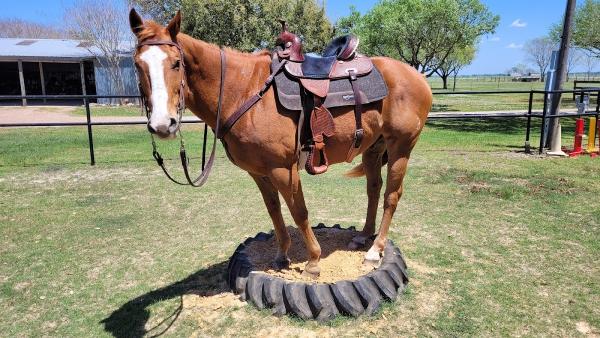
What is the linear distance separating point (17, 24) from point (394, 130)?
65734mm

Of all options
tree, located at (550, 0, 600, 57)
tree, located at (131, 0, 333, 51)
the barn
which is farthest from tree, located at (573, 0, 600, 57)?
the barn

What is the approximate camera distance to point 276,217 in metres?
3.45

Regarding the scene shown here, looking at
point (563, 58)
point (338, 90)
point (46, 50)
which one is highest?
point (46, 50)

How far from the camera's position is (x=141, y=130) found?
13898mm

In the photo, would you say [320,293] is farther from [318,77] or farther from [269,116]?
[318,77]

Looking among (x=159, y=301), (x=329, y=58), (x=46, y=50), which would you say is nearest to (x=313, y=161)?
(x=329, y=58)

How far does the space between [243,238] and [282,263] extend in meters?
1.20

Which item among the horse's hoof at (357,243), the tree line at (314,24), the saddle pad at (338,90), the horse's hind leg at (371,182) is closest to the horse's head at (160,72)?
the saddle pad at (338,90)

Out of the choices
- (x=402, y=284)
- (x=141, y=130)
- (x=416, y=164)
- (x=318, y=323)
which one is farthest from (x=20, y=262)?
(x=141, y=130)

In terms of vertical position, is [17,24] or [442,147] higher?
[17,24]

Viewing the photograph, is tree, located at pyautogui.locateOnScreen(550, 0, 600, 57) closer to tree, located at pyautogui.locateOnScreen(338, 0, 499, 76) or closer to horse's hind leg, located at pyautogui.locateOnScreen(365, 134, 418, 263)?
tree, located at pyautogui.locateOnScreen(338, 0, 499, 76)

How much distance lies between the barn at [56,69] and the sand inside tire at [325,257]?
23.1 metres

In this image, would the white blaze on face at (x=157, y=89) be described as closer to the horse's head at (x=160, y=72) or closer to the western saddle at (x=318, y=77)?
the horse's head at (x=160, y=72)

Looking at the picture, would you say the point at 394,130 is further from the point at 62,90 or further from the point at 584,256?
the point at 62,90
